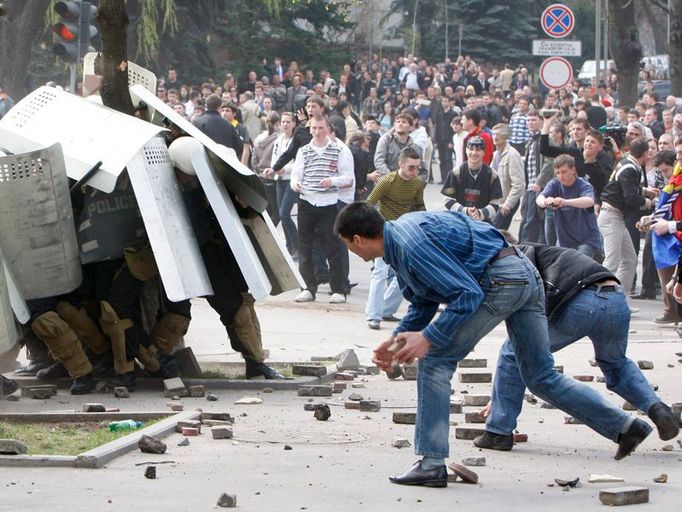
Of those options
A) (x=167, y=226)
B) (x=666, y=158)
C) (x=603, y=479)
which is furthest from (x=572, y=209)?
(x=603, y=479)

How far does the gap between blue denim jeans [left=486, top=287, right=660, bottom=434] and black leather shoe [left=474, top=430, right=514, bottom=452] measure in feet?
0.09

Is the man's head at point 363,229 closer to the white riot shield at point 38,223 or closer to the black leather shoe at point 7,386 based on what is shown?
the white riot shield at point 38,223

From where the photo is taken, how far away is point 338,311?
15133 mm

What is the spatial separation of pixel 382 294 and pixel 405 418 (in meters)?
5.21

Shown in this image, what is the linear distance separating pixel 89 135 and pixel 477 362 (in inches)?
133

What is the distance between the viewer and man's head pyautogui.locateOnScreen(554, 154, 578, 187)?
14859mm

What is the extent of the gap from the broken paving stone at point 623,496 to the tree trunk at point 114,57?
548 cm

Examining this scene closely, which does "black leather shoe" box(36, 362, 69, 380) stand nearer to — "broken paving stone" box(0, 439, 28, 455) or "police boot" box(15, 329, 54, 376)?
"police boot" box(15, 329, 54, 376)

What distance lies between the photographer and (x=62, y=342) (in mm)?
9836

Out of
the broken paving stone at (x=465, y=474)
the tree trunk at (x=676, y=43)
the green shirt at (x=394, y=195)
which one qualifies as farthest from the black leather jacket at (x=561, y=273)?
the tree trunk at (x=676, y=43)

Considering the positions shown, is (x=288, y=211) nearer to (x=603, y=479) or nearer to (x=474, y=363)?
(x=474, y=363)

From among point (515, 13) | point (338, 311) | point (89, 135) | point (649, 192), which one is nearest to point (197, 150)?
point (89, 135)

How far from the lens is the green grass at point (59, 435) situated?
25.5 feet

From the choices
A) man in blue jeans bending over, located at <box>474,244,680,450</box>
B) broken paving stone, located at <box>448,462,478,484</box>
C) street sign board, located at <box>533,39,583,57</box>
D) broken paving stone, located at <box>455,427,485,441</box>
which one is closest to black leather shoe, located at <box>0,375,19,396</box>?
broken paving stone, located at <box>455,427,485,441</box>
